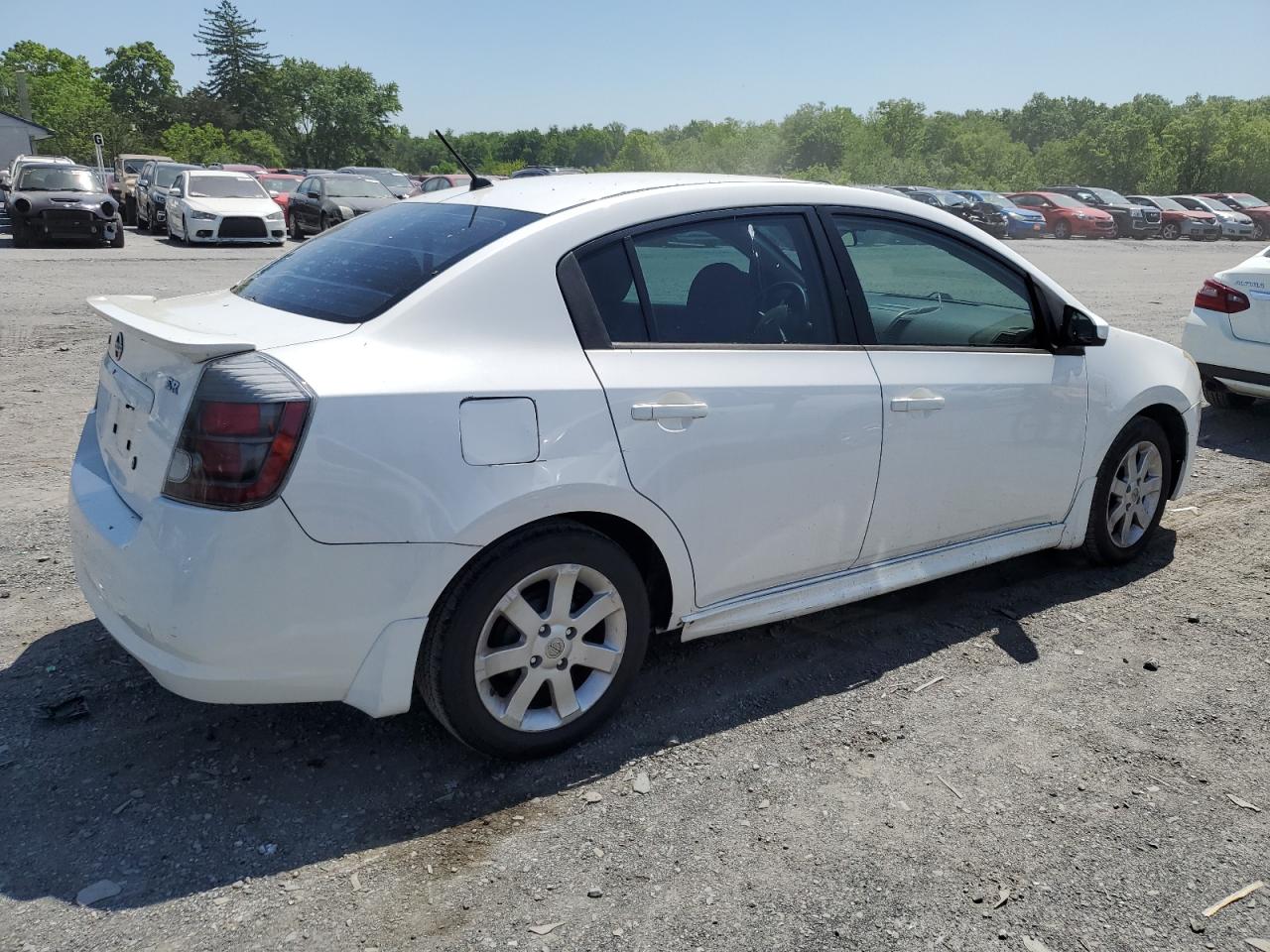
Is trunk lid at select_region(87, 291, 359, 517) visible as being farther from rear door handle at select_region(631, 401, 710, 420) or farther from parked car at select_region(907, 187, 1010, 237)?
parked car at select_region(907, 187, 1010, 237)

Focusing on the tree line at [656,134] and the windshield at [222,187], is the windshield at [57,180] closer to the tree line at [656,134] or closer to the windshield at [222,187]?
the windshield at [222,187]

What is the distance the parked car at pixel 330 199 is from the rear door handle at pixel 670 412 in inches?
824

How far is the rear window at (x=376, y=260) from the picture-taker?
304 cm

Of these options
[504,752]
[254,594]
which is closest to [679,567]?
[504,752]

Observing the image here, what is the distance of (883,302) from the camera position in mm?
3783

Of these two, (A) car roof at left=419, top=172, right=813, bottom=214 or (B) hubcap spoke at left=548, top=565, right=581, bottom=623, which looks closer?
(B) hubcap spoke at left=548, top=565, right=581, bottom=623

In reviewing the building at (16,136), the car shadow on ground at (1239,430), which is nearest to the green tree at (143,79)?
the building at (16,136)

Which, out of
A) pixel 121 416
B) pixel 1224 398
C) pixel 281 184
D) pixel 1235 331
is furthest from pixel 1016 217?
pixel 121 416

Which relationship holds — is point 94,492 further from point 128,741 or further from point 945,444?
point 945,444

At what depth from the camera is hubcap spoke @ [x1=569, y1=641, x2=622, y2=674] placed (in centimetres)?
312

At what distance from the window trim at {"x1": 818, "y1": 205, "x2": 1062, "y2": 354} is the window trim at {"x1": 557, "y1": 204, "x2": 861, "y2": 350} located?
34 millimetres

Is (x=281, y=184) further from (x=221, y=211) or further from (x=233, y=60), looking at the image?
(x=233, y=60)

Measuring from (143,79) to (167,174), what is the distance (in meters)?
95.0

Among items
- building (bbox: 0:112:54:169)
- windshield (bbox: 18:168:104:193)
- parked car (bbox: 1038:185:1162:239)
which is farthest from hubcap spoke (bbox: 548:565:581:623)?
building (bbox: 0:112:54:169)
